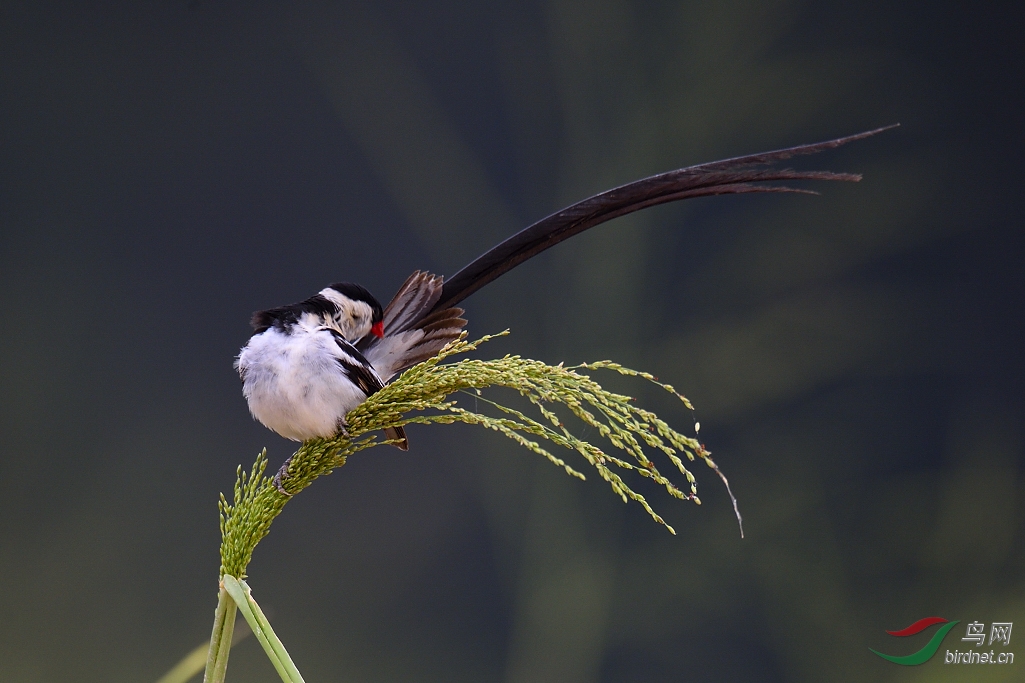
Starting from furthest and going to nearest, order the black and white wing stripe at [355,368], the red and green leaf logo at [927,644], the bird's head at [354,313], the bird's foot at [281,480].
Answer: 1. the red and green leaf logo at [927,644]
2. the bird's head at [354,313]
3. the black and white wing stripe at [355,368]
4. the bird's foot at [281,480]

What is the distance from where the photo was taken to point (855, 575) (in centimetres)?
237

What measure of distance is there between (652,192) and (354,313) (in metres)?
0.48

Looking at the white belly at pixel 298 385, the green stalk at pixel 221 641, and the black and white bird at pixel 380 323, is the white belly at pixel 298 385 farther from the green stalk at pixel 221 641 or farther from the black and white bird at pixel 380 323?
the green stalk at pixel 221 641

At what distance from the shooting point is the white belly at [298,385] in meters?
0.97

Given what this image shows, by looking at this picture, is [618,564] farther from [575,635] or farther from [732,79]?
[732,79]

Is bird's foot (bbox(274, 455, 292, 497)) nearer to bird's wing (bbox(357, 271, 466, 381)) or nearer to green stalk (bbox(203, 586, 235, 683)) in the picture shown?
green stalk (bbox(203, 586, 235, 683))

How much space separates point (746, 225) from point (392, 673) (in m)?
1.79

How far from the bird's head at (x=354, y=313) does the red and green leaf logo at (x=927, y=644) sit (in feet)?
6.24

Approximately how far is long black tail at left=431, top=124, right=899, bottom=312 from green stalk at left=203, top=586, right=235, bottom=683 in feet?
1.56

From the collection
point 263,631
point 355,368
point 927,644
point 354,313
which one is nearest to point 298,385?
point 355,368

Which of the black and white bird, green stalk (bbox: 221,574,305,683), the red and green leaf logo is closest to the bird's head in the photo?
the black and white bird

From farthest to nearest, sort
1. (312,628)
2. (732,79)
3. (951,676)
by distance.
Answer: (732,79)
(312,628)
(951,676)

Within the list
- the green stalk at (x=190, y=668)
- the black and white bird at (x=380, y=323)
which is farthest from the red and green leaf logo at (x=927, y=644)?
the green stalk at (x=190, y=668)

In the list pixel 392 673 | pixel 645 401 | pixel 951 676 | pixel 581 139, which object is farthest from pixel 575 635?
pixel 581 139
